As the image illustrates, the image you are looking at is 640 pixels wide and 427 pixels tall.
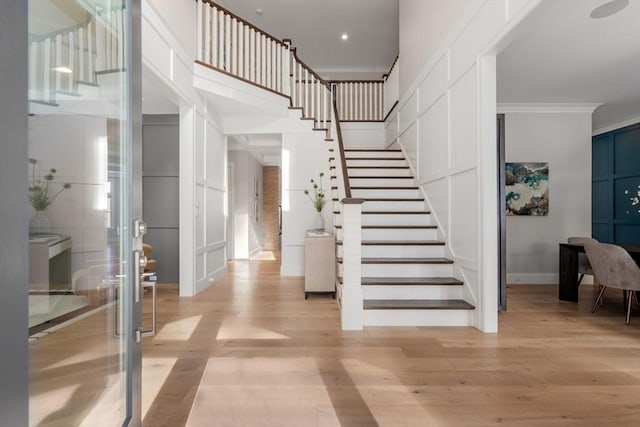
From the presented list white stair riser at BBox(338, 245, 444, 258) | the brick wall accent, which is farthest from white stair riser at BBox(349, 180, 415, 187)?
the brick wall accent

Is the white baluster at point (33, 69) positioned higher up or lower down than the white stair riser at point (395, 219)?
higher up

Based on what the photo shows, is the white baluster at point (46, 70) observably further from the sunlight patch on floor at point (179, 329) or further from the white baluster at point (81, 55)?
the sunlight patch on floor at point (179, 329)

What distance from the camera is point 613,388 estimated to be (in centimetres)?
212

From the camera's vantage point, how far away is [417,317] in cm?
333

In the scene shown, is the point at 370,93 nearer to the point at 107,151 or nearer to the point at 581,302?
the point at 581,302

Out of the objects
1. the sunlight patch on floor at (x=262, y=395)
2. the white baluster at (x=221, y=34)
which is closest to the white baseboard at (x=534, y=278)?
the sunlight patch on floor at (x=262, y=395)

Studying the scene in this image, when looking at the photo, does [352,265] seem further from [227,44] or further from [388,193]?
[227,44]

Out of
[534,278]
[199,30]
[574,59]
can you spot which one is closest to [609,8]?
[574,59]

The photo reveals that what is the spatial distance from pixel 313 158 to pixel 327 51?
3.74 metres

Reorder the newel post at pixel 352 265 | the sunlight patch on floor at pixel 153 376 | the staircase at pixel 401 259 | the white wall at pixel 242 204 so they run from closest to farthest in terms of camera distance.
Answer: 1. the sunlight patch on floor at pixel 153 376
2. the newel post at pixel 352 265
3. the staircase at pixel 401 259
4. the white wall at pixel 242 204

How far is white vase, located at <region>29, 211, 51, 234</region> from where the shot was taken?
0.79 m

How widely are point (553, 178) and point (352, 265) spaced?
434 cm

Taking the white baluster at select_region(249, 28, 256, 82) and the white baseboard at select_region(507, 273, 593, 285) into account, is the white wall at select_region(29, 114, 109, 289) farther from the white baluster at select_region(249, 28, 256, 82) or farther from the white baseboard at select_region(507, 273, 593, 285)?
the white baseboard at select_region(507, 273, 593, 285)

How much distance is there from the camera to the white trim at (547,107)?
17.8 feet
